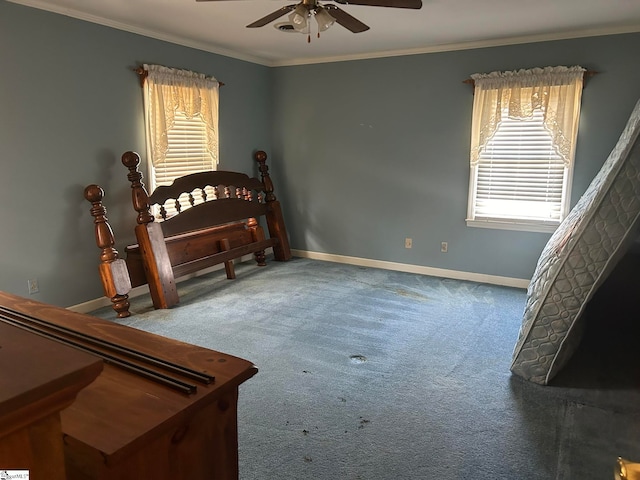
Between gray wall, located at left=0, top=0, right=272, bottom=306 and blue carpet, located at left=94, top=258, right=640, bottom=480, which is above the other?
gray wall, located at left=0, top=0, right=272, bottom=306

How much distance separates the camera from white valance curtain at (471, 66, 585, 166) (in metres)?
4.36

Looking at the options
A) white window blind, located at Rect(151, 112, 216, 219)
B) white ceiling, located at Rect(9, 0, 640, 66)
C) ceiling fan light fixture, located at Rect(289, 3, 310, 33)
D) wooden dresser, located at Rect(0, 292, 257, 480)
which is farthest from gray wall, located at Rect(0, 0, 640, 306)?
wooden dresser, located at Rect(0, 292, 257, 480)

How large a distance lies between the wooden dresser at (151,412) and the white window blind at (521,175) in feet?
14.1

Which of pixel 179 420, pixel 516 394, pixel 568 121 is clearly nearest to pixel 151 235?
pixel 516 394

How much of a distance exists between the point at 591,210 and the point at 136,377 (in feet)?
8.60

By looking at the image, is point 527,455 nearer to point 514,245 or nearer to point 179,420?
point 179,420

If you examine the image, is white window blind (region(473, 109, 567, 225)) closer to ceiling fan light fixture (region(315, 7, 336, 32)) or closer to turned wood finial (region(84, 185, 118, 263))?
ceiling fan light fixture (region(315, 7, 336, 32))

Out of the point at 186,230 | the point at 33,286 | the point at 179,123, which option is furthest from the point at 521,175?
the point at 33,286

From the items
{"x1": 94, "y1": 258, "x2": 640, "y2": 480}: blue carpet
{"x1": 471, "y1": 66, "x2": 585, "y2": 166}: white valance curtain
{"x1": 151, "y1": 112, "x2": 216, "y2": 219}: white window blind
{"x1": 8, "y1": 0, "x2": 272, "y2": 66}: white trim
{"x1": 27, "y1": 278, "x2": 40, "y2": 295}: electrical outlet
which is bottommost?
{"x1": 94, "y1": 258, "x2": 640, "y2": 480}: blue carpet

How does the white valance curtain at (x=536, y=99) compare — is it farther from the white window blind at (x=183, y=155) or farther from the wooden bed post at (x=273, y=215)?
the white window blind at (x=183, y=155)

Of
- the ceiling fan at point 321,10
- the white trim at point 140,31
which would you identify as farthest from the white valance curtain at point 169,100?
the ceiling fan at point 321,10

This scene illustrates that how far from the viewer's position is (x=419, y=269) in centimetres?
546

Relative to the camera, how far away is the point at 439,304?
437 centimetres

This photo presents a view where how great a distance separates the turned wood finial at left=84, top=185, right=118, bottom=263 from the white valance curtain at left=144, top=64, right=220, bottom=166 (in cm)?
80
